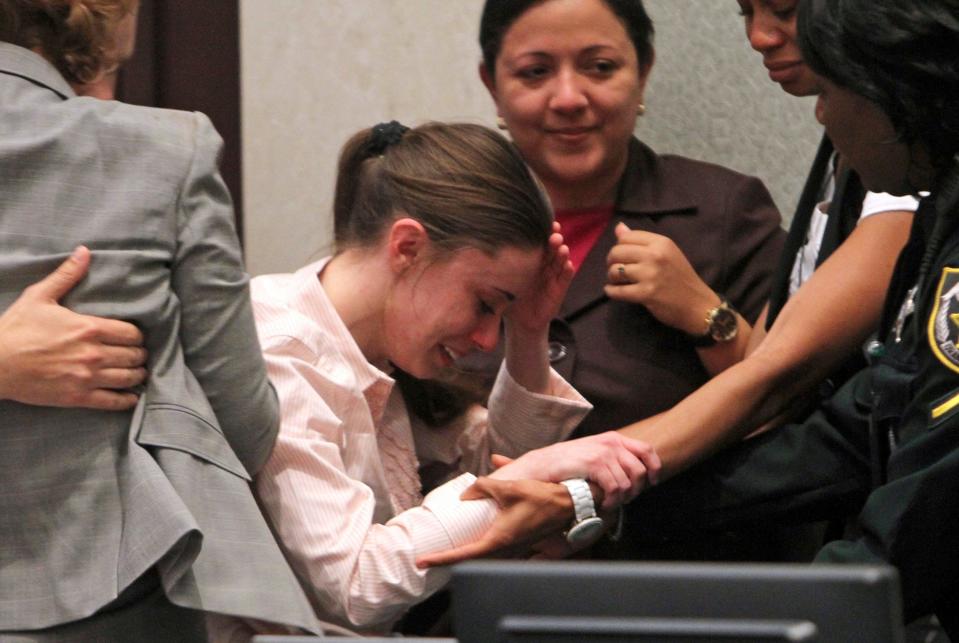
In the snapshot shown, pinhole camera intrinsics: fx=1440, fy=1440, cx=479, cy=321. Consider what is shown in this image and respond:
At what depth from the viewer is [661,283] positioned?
2.00 metres

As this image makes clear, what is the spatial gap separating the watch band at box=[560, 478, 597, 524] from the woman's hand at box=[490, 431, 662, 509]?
0.01 metres

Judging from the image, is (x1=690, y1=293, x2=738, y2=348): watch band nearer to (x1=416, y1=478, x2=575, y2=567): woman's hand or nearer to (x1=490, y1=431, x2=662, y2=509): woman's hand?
(x1=490, y1=431, x2=662, y2=509): woman's hand

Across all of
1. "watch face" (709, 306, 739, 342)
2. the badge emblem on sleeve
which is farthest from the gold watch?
the badge emblem on sleeve

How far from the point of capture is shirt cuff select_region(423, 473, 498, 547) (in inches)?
66.7

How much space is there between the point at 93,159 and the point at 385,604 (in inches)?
23.7

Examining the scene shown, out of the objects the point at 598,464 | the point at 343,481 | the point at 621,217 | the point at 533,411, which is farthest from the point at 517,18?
the point at 343,481

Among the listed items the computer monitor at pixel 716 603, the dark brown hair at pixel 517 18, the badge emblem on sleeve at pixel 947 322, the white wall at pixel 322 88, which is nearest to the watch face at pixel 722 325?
the dark brown hair at pixel 517 18

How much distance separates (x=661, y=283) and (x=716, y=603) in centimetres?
123

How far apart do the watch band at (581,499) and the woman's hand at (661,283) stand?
1.04 feet

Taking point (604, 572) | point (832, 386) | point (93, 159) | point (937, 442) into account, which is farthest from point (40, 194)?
point (832, 386)

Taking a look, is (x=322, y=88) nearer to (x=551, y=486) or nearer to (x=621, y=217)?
(x=621, y=217)

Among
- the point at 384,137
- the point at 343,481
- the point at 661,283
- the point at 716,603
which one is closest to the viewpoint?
the point at 716,603

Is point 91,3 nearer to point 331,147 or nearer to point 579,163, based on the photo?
point 579,163

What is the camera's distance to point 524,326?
1.98 m
